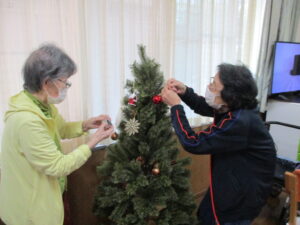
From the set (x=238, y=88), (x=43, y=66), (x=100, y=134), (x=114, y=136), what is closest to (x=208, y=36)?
(x=238, y=88)

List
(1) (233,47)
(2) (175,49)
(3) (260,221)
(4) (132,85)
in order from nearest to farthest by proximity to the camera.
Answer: (4) (132,85) → (2) (175,49) → (3) (260,221) → (1) (233,47)

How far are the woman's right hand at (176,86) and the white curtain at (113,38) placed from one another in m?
0.41

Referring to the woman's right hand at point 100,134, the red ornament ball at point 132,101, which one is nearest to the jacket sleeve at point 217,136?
the red ornament ball at point 132,101

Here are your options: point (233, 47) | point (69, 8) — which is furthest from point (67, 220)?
point (233, 47)

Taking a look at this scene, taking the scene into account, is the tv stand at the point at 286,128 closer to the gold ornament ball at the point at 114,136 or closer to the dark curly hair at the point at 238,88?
the dark curly hair at the point at 238,88

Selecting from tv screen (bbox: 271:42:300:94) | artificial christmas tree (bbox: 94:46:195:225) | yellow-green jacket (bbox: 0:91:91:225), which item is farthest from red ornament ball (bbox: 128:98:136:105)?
tv screen (bbox: 271:42:300:94)

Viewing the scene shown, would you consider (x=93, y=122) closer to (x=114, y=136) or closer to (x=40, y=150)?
(x=114, y=136)

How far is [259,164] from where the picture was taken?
1.25 m

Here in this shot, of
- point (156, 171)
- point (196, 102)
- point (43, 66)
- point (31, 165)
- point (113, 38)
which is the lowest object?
point (156, 171)

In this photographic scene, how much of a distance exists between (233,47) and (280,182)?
51.8 inches

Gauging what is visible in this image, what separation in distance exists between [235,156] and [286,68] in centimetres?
221

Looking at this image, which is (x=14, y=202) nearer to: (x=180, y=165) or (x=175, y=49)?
(x=180, y=165)

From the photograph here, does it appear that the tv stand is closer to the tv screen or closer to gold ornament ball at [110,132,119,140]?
the tv screen

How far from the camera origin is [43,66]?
971mm
